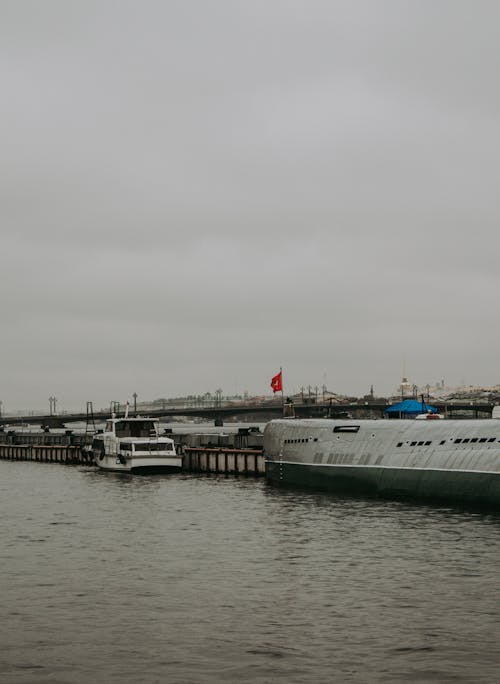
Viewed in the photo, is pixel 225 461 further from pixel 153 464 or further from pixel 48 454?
pixel 48 454

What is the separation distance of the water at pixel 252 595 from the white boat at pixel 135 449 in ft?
83.0

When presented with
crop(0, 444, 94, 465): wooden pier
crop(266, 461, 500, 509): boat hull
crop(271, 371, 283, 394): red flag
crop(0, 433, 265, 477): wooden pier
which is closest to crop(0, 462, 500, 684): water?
crop(266, 461, 500, 509): boat hull

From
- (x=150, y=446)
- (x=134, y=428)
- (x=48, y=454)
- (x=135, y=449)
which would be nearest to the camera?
(x=135, y=449)

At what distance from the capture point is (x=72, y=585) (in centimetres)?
2939

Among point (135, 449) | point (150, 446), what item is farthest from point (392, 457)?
point (135, 449)

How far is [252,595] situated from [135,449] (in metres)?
49.5

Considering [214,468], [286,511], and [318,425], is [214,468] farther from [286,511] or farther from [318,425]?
[286,511]

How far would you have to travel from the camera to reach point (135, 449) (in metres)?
76.2

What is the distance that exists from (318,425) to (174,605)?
36.1 m

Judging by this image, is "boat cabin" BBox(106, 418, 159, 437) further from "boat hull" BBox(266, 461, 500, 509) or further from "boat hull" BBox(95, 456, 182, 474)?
"boat hull" BBox(266, 461, 500, 509)

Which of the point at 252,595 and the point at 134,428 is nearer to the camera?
the point at 252,595

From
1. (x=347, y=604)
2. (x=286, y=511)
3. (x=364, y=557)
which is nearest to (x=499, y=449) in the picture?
(x=286, y=511)

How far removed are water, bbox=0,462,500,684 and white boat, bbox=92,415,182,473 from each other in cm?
2529

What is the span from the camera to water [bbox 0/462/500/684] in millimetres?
20594
